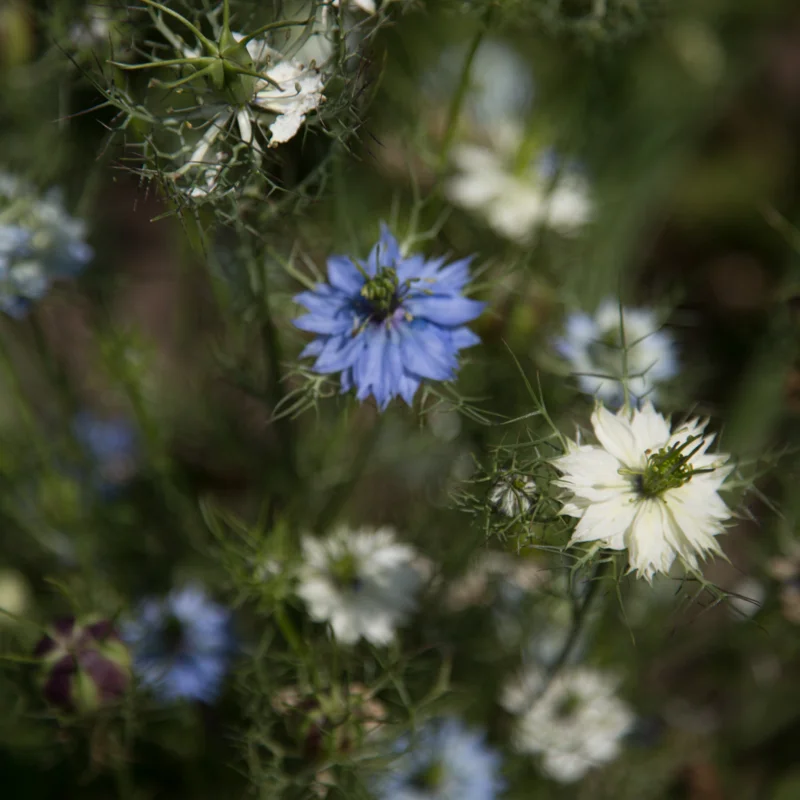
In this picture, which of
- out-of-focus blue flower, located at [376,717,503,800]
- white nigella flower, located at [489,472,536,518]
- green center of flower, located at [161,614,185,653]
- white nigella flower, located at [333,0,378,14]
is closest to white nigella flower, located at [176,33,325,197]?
white nigella flower, located at [333,0,378,14]

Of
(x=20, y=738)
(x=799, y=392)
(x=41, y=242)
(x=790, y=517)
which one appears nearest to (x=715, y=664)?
(x=790, y=517)

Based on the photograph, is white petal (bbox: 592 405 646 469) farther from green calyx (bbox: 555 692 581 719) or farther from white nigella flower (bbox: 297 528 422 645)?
green calyx (bbox: 555 692 581 719)

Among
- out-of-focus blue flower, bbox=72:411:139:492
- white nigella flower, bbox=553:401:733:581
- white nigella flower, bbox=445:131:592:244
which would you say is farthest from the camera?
out-of-focus blue flower, bbox=72:411:139:492

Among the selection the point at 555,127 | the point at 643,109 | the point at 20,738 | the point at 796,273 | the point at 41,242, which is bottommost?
the point at 20,738

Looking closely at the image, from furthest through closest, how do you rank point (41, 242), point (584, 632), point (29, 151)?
point (29, 151)
point (584, 632)
point (41, 242)

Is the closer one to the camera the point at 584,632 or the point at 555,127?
the point at 584,632

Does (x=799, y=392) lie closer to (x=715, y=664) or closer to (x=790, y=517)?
(x=790, y=517)

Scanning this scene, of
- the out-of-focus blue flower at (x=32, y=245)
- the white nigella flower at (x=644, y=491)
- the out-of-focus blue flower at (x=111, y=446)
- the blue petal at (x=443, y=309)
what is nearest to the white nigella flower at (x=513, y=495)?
the white nigella flower at (x=644, y=491)

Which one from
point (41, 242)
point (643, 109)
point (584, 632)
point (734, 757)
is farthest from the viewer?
point (643, 109)
